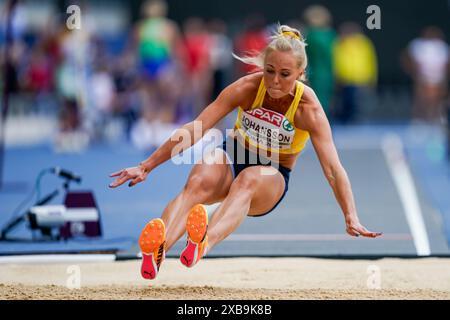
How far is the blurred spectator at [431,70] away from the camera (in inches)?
898

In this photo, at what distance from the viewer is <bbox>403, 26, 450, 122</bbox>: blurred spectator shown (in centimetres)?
2281

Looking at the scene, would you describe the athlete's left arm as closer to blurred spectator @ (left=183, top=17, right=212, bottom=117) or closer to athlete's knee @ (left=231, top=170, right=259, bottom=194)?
athlete's knee @ (left=231, top=170, right=259, bottom=194)

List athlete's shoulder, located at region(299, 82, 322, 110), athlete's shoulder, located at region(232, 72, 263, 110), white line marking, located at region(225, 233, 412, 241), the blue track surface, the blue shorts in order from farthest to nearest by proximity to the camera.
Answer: white line marking, located at region(225, 233, 412, 241) → the blue track surface → the blue shorts → athlete's shoulder, located at region(232, 72, 263, 110) → athlete's shoulder, located at region(299, 82, 322, 110)

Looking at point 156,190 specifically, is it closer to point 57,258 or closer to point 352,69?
point 57,258

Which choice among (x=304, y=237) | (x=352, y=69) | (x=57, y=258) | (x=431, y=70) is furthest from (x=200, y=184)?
(x=431, y=70)

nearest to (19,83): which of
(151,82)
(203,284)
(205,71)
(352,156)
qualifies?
(205,71)

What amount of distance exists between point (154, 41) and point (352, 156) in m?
3.86

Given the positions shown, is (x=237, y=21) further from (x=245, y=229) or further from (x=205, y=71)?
(x=245, y=229)

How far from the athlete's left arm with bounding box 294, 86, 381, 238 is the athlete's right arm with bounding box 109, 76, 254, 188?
42cm

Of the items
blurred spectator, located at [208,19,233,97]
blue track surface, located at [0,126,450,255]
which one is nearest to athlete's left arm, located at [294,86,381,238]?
blue track surface, located at [0,126,450,255]

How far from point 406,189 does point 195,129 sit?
21.3ft

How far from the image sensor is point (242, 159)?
7.36 m

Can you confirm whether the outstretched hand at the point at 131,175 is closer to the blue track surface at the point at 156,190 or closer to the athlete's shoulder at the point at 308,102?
the athlete's shoulder at the point at 308,102

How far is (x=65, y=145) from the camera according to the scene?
58.0ft
